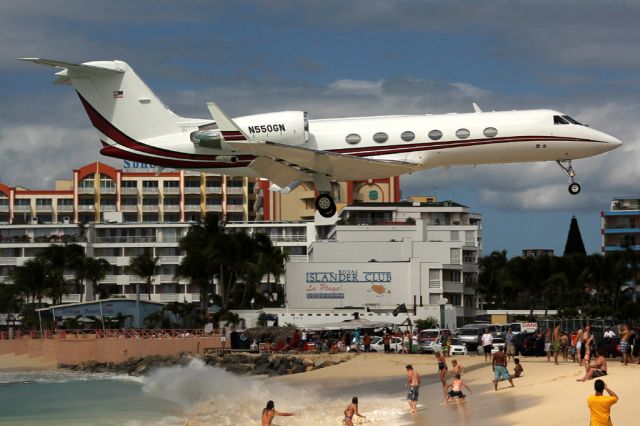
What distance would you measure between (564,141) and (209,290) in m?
64.2

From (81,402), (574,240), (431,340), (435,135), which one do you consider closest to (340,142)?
(435,135)

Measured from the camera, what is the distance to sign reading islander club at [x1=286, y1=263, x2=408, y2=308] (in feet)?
285

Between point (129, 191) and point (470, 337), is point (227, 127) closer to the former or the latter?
point (470, 337)

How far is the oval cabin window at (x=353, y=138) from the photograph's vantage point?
4216cm

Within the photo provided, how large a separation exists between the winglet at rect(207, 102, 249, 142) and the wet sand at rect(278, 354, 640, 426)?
10448 millimetres

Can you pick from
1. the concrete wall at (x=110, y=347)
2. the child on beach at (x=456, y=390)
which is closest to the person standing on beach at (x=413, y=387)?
the child on beach at (x=456, y=390)

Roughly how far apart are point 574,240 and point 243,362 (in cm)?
9587

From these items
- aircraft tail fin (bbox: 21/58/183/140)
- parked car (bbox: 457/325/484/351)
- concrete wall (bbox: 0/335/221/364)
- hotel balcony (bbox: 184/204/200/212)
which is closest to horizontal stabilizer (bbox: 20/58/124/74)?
aircraft tail fin (bbox: 21/58/183/140)

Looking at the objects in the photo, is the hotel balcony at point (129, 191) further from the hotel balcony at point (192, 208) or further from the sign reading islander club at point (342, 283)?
the sign reading islander club at point (342, 283)

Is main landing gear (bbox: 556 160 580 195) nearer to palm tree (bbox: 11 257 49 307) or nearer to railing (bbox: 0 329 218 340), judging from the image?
railing (bbox: 0 329 218 340)

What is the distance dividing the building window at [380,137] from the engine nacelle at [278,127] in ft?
8.40

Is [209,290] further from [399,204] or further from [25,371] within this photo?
[25,371]

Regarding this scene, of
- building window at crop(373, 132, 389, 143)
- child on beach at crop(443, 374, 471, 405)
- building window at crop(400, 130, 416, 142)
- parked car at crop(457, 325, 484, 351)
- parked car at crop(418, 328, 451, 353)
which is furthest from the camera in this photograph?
parked car at crop(457, 325, 484, 351)

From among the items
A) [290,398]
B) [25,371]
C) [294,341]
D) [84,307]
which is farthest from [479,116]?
[84,307]
